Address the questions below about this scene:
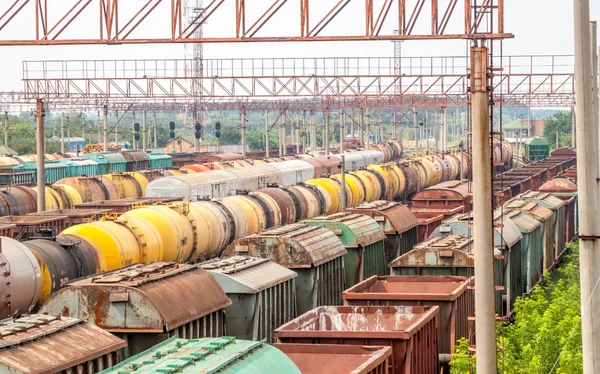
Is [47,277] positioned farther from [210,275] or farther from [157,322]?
[157,322]

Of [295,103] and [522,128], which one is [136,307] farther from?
[522,128]

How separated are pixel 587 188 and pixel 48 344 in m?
6.67

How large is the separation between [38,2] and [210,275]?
705cm

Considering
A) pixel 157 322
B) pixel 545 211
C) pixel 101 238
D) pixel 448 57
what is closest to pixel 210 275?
pixel 157 322

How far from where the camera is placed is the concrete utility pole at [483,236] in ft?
42.9

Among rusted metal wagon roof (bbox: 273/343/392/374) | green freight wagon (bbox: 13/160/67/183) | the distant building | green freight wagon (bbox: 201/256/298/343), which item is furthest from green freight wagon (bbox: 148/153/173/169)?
the distant building

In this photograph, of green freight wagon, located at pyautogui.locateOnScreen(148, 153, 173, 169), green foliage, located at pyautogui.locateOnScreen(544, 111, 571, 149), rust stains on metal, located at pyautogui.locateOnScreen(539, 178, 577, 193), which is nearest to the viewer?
rust stains on metal, located at pyautogui.locateOnScreen(539, 178, 577, 193)

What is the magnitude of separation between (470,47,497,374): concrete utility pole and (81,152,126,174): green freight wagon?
148 ft

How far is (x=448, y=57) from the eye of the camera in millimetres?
64500

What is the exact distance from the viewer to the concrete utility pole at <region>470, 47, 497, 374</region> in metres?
13.1

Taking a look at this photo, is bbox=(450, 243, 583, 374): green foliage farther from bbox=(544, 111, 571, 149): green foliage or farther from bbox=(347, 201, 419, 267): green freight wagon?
bbox=(544, 111, 571, 149): green foliage

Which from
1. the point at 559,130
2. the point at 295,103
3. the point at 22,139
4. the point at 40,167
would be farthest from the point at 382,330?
the point at 559,130

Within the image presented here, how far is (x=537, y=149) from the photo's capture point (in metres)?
99.4

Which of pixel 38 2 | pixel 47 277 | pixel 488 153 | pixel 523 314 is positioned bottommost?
pixel 523 314
